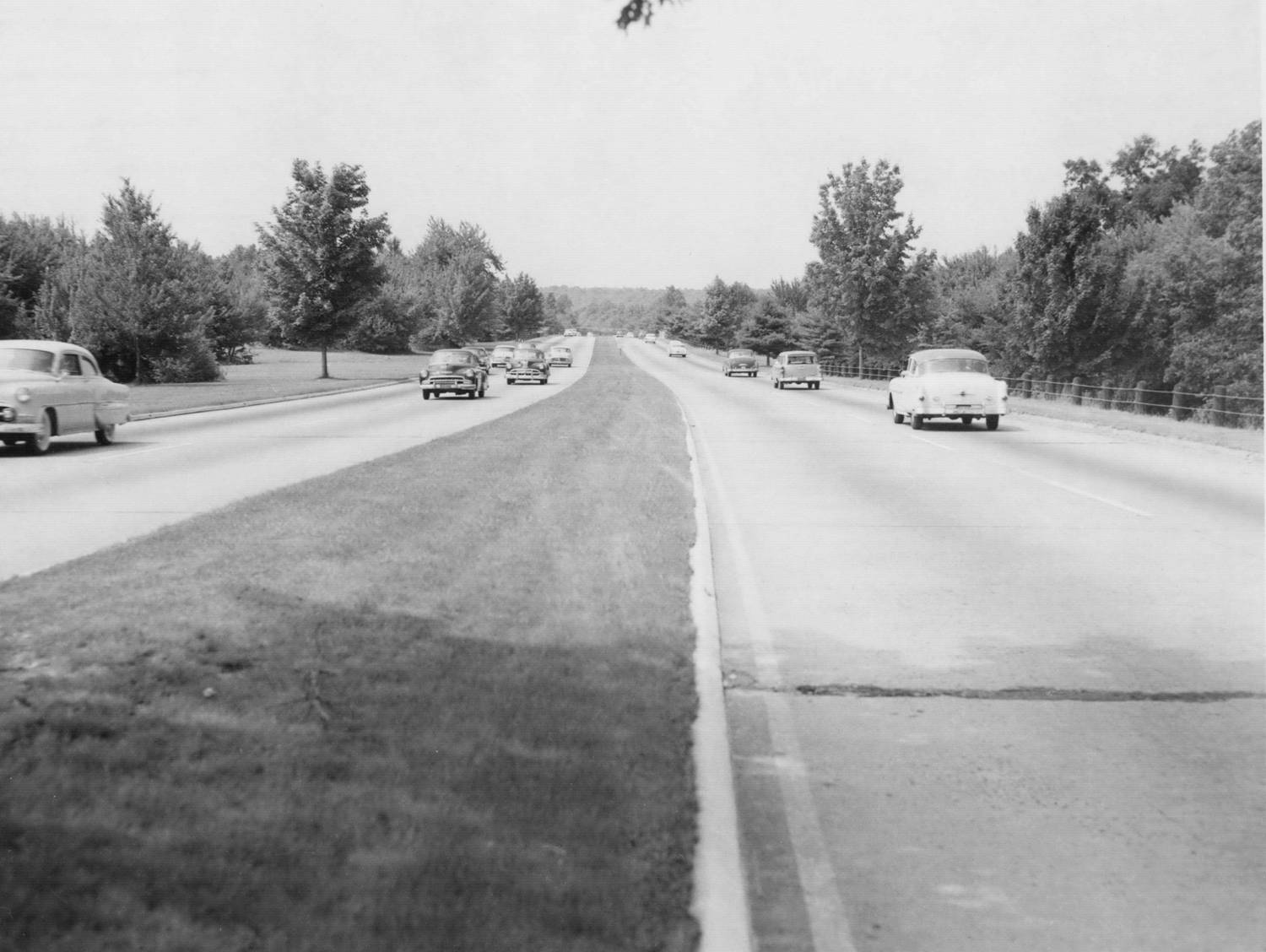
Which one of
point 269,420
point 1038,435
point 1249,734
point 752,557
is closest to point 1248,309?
point 1038,435

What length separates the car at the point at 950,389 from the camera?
26.4 metres

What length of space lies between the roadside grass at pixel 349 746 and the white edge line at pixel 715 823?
71 mm

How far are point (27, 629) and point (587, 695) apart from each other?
3428 millimetres

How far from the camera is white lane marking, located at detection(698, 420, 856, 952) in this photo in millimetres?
3992

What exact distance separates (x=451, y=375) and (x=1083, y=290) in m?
29.2

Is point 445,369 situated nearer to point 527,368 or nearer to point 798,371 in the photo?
point 527,368

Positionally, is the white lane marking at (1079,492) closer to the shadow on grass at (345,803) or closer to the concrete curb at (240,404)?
the shadow on grass at (345,803)

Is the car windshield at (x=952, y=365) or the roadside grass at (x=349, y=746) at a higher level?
the car windshield at (x=952, y=365)

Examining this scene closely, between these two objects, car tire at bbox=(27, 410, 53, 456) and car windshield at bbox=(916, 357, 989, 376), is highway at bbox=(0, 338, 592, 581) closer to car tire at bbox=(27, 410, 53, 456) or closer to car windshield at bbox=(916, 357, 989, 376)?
car tire at bbox=(27, 410, 53, 456)

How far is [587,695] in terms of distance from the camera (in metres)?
6.05

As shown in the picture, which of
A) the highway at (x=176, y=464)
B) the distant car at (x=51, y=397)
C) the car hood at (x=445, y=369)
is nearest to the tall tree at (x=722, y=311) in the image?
the car hood at (x=445, y=369)

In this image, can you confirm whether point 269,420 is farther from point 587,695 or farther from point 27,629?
point 587,695

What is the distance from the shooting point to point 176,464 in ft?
60.2

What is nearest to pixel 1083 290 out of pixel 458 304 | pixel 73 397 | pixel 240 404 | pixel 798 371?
pixel 798 371
